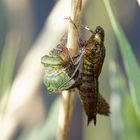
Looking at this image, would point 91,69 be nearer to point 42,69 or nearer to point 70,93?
point 70,93

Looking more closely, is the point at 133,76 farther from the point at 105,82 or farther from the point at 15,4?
the point at 15,4

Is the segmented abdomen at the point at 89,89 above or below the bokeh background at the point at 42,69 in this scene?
below

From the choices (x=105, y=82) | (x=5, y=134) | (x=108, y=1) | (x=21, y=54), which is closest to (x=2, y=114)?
(x=5, y=134)

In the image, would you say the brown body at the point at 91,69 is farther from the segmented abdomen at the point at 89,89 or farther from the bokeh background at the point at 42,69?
the bokeh background at the point at 42,69

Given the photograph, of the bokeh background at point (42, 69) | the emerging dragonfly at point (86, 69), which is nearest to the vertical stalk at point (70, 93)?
the emerging dragonfly at point (86, 69)

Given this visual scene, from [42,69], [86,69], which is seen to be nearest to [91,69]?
[86,69]

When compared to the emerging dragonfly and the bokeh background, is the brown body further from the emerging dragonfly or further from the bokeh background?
the bokeh background

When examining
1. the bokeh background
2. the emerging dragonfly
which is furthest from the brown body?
the bokeh background
